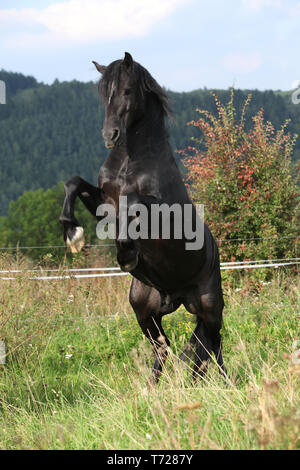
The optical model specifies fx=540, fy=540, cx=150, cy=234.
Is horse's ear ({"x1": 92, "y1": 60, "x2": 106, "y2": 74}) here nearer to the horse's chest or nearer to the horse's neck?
the horse's neck

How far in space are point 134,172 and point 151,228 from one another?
41 cm

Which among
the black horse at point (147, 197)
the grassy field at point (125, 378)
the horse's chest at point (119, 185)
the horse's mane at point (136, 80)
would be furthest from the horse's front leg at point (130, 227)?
the horse's mane at point (136, 80)

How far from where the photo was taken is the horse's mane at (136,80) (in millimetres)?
3613

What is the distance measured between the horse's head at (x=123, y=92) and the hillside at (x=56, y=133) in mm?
74427

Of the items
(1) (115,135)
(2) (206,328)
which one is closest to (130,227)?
(1) (115,135)

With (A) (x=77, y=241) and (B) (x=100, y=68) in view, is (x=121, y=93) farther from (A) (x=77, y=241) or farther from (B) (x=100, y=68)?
(A) (x=77, y=241)

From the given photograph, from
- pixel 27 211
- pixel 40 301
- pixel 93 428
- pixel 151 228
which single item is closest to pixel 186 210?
pixel 151 228

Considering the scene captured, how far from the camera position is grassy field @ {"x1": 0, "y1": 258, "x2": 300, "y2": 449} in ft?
9.05

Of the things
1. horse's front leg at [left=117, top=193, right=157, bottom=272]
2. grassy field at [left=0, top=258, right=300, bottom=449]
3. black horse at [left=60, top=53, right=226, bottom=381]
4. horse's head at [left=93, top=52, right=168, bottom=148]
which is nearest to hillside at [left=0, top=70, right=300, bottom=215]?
grassy field at [left=0, top=258, right=300, bottom=449]

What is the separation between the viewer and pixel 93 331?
6.93 m

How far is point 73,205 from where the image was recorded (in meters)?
3.60

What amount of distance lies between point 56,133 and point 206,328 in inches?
4258

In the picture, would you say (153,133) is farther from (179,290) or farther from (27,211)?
(27,211)

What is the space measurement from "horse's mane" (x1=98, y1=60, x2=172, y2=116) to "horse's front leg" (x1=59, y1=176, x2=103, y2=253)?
0.63 metres
